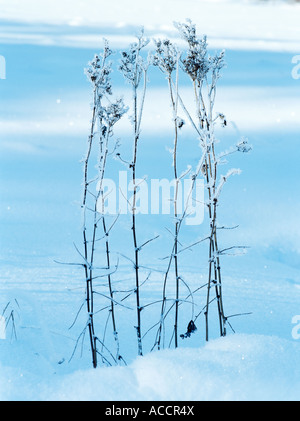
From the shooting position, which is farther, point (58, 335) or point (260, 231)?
point (260, 231)

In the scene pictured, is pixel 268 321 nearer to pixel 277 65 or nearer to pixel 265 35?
pixel 277 65

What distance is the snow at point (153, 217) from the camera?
153cm

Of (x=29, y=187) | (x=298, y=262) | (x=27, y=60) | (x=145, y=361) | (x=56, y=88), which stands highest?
(x=27, y=60)

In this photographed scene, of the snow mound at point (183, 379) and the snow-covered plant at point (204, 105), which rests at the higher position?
the snow-covered plant at point (204, 105)

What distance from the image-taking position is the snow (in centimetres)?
153

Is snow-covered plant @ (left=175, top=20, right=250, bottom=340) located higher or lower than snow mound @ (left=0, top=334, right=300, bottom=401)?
higher

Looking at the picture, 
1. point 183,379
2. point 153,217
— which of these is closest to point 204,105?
point 183,379

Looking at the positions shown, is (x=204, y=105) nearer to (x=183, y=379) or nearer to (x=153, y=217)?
(x=183, y=379)

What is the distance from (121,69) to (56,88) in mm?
2119

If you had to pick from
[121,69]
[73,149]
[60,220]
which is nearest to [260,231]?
[60,220]

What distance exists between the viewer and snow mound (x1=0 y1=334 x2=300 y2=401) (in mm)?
1451

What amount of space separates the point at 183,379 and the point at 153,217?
122 cm

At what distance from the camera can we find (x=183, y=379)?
58.4 inches

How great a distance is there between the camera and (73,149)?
310cm
